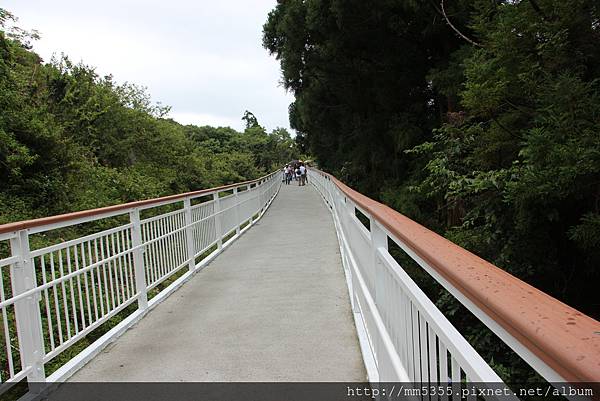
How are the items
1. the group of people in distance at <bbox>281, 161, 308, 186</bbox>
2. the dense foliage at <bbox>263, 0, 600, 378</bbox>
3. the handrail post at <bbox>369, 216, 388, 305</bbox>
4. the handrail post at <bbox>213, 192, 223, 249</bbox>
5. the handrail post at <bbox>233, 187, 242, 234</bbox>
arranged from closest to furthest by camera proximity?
the handrail post at <bbox>369, 216, 388, 305</bbox>
the dense foliage at <bbox>263, 0, 600, 378</bbox>
the handrail post at <bbox>213, 192, 223, 249</bbox>
the handrail post at <bbox>233, 187, 242, 234</bbox>
the group of people in distance at <bbox>281, 161, 308, 186</bbox>

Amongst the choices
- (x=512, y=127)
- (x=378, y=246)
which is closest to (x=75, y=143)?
(x=512, y=127)

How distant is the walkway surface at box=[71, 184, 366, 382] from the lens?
3221 mm

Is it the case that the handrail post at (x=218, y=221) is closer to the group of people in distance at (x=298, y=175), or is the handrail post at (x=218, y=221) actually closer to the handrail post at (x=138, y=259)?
the handrail post at (x=138, y=259)

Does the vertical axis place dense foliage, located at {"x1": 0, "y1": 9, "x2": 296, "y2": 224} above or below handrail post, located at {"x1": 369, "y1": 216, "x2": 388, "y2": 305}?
above

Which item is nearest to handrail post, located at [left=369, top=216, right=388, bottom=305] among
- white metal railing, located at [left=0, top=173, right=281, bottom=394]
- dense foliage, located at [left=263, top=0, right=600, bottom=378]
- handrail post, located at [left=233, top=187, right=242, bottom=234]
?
white metal railing, located at [left=0, top=173, right=281, bottom=394]

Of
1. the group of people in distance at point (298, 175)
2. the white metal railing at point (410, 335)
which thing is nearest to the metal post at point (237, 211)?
the white metal railing at point (410, 335)

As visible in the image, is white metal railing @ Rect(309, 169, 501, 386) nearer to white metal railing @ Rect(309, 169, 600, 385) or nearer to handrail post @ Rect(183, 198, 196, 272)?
white metal railing @ Rect(309, 169, 600, 385)

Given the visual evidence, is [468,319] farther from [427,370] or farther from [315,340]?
[427,370]

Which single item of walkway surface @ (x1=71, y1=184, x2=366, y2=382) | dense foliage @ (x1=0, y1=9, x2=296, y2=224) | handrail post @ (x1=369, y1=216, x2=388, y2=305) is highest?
dense foliage @ (x1=0, y1=9, x2=296, y2=224)

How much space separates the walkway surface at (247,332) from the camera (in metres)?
3.22

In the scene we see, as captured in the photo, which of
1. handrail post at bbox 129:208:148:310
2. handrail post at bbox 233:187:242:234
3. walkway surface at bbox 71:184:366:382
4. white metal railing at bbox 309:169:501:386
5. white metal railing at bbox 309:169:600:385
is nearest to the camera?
white metal railing at bbox 309:169:600:385

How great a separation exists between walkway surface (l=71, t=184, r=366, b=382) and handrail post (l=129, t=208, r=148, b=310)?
0.60 feet

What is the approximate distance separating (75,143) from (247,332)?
26.9 ft

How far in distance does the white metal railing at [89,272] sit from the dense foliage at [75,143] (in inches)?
91.9
